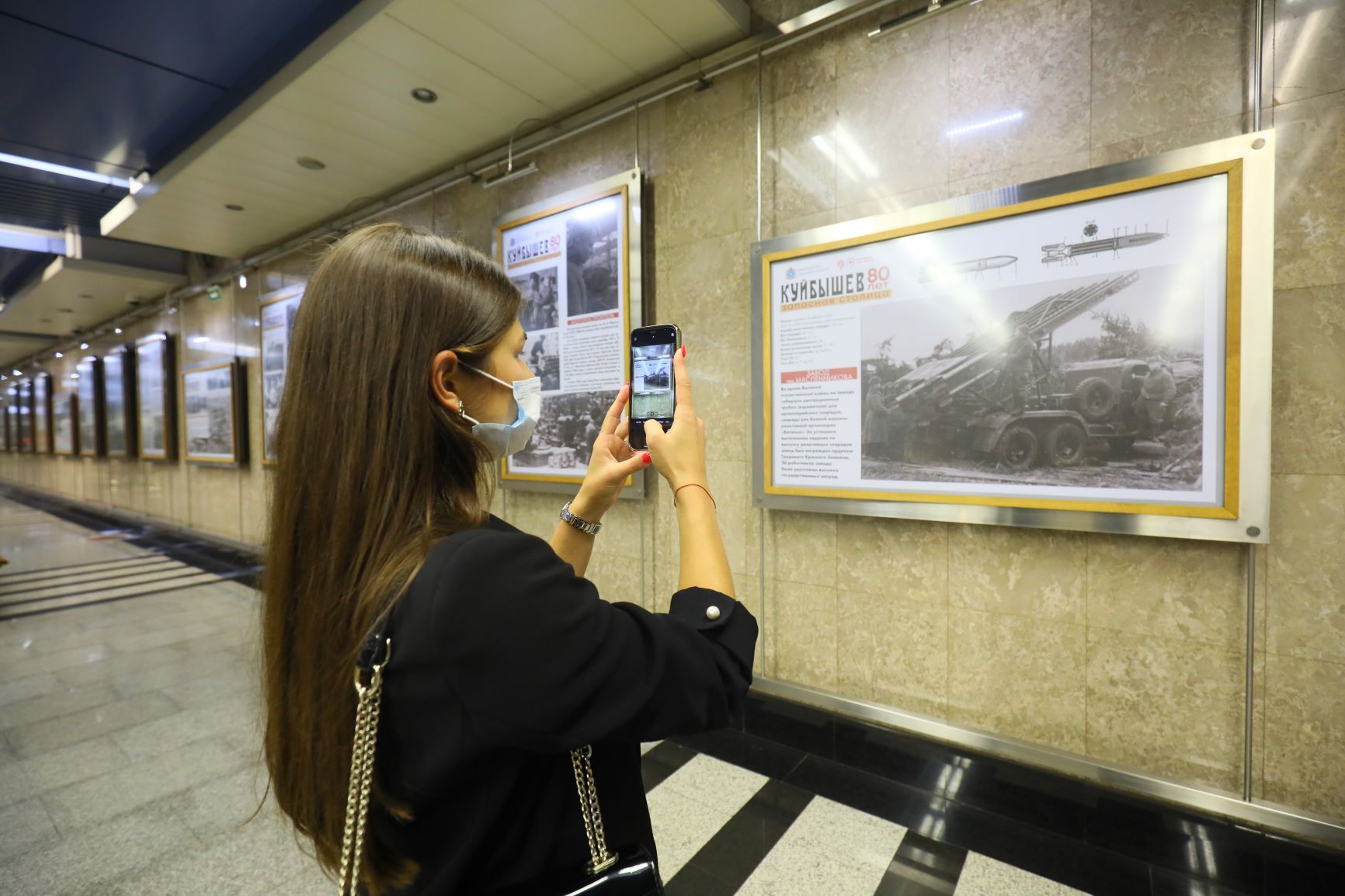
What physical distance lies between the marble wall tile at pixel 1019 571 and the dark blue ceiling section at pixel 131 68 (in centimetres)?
378

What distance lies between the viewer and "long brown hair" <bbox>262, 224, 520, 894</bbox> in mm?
707

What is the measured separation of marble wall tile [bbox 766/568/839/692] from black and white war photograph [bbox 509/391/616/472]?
1237 millimetres

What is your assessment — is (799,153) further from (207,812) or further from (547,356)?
(207,812)

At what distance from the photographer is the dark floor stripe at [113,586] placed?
5168 millimetres

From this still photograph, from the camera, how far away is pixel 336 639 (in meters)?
0.70

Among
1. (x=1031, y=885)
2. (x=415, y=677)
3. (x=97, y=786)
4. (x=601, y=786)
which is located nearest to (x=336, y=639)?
(x=415, y=677)

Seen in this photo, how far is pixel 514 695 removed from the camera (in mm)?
611

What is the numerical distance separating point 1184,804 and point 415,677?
7.67 feet

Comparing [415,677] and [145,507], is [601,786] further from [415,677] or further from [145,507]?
[145,507]

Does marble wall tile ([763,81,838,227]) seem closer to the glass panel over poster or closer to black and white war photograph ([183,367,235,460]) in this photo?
black and white war photograph ([183,367,235,460])

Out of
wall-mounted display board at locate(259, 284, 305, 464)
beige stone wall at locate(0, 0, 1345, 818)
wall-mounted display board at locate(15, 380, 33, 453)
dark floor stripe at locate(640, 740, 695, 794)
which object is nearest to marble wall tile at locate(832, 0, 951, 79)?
beige stone wall at locate(0, 0, 1345, 818)

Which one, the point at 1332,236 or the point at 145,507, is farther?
the point at 145,507

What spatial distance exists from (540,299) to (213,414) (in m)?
5.62

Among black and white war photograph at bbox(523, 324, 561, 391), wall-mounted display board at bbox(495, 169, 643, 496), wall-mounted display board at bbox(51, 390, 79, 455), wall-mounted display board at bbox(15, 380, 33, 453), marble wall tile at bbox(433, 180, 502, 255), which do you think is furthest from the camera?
wall-mounted display board at bbox(15, 380, 33, 453)
